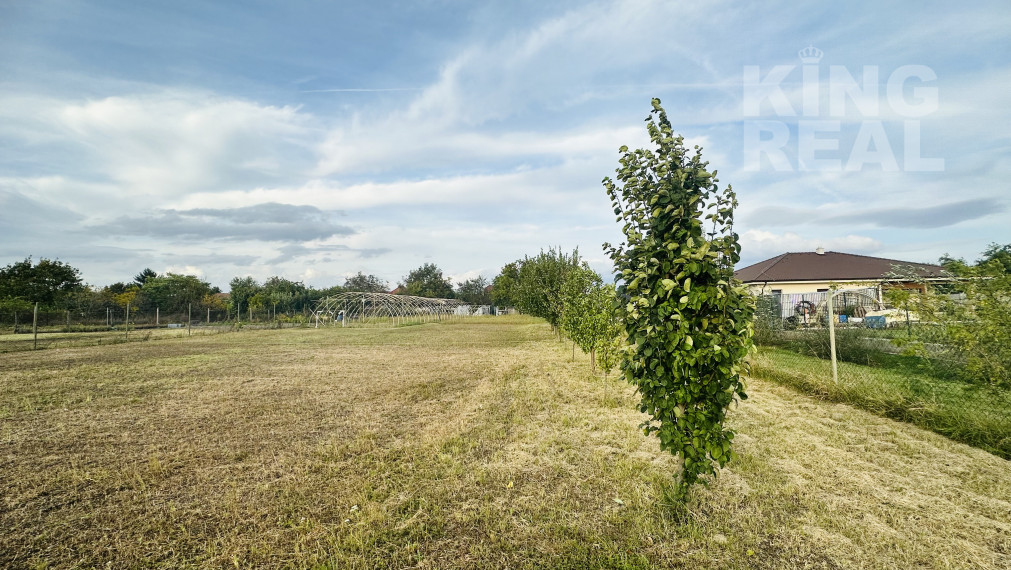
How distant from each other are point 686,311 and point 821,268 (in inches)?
1212

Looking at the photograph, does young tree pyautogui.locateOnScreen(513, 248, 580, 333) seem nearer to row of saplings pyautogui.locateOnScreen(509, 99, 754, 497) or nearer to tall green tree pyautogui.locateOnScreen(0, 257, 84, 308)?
row of saplings pyautogui.locateOnScreen(509, 99, 754, 497)

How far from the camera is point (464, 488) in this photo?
4.22 meters

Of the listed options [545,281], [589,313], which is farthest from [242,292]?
[589,313]

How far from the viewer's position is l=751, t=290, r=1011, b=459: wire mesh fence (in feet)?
18.4

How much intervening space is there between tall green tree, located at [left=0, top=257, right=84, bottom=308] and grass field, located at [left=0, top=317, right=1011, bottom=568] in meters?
27.5

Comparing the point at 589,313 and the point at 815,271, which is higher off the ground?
the point at 815,271

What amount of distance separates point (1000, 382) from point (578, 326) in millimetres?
7146

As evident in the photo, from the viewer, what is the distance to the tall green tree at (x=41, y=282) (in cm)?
2564

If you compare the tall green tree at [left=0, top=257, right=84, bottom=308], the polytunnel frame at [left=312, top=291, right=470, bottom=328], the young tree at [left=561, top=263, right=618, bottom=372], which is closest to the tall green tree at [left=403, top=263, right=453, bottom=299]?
the polytunnel frame at [left=312, top=291, right=470, bottom=328]

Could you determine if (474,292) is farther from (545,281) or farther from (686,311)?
(686,311)

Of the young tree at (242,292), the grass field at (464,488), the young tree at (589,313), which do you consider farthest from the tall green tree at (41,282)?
the young tree at (589,313)

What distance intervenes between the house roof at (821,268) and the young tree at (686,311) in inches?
1047

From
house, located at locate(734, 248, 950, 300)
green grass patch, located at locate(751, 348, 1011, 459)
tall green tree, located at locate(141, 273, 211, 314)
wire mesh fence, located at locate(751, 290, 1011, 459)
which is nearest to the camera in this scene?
green grass patch, located at locate(751, 348, 1011, 459)

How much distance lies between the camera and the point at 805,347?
12.1m
